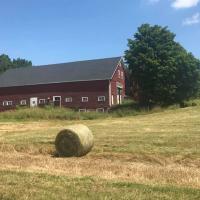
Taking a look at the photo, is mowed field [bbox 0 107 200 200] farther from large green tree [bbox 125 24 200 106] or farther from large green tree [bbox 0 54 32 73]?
large green tree [bbox 0 54 32 73]

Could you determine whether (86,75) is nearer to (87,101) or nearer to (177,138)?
(87,101)

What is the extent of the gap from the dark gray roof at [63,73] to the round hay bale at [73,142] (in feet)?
129

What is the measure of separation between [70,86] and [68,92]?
78 centimetres

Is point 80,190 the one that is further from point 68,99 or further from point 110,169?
point 68,99

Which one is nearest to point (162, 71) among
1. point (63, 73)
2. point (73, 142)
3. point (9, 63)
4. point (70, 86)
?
point (70, 86)

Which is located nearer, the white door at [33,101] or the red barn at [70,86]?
the red barn at [70,86]

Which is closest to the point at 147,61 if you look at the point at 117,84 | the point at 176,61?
the point at 176,61

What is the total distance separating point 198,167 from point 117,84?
4491 cm

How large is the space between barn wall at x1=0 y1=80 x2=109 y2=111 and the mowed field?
113 ft

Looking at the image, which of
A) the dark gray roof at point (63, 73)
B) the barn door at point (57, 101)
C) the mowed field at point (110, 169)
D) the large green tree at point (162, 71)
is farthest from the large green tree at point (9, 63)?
the mowed field at point (110, 169)

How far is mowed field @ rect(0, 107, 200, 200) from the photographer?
9.12 metres

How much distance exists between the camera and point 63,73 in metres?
61.7

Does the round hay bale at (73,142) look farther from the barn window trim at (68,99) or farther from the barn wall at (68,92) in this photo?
the barn window trim at (68,99)

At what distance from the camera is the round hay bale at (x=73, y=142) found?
16500 millimetres
